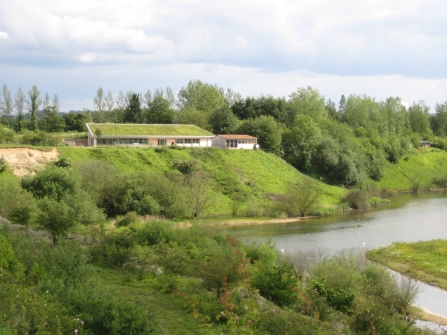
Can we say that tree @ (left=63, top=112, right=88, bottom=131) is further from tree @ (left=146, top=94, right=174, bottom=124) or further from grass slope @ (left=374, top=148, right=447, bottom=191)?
grass slope @ (left=374, top=148, right=447, bottom=191)

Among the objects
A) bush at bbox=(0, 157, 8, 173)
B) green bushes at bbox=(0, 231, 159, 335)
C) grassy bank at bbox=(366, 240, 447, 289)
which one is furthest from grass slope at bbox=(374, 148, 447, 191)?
green bushes at bbox=(0, 231, 159, 335)

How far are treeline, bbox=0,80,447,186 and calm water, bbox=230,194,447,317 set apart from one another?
53.1 feet

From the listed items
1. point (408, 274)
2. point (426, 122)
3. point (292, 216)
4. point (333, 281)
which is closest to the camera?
point (333, 281)

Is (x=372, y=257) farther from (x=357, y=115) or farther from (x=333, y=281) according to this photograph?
(x=357, y=115)

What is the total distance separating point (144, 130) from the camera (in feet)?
231

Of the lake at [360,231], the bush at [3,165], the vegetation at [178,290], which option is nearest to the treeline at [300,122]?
the lake at [360,231]

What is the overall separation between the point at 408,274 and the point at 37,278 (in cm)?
2441

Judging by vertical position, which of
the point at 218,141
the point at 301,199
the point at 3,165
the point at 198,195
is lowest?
the point at 301,199

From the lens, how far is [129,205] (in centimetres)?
4534

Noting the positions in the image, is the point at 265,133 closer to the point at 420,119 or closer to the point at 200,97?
the point at 200,97

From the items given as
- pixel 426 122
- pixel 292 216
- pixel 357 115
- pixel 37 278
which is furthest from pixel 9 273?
pixel 426 122

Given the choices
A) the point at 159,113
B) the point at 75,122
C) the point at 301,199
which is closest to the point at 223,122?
the point at 159,113

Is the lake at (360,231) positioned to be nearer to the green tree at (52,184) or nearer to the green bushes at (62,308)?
the green tree at (52,184)

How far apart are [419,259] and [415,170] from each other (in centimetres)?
6308
